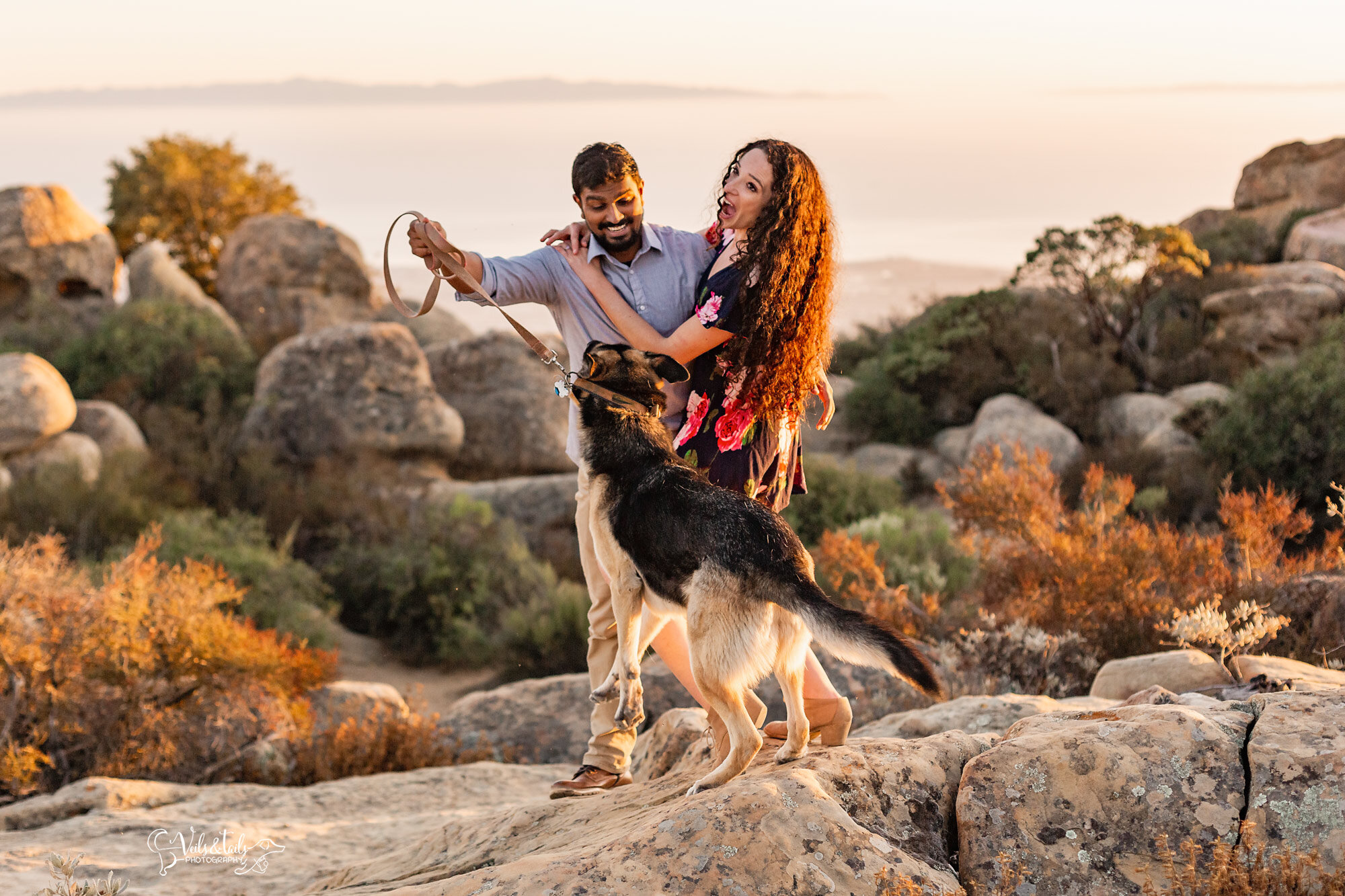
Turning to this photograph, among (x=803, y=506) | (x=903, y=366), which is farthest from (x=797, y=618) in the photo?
(x=903, y=366)

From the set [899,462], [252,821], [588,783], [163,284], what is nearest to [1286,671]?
[588,783]

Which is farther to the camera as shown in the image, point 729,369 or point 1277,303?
point 1277,303

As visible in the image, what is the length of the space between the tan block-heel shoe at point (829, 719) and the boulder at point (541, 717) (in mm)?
4148

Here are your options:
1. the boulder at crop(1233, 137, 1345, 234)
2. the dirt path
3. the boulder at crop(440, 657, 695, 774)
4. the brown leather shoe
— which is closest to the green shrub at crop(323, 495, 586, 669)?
the dirt path

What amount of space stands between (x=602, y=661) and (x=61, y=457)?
43.4 feet

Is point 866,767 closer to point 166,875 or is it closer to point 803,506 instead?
point 166,875

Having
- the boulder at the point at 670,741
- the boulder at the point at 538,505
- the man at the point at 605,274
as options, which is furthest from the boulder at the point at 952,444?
the man at the point at 605,274

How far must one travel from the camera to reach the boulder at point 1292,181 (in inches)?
1065

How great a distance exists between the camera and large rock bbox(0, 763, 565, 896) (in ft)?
15.9

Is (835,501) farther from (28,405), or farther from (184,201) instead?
(184,201)

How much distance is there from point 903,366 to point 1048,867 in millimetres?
17494

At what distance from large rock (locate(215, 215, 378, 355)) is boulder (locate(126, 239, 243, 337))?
61 centimetres

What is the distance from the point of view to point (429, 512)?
547 inches

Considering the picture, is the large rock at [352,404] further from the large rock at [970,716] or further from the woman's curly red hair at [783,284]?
the woman's curly red hair at [783,284]
